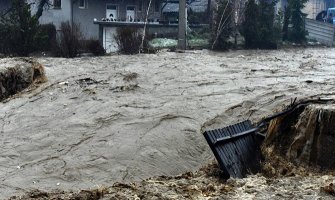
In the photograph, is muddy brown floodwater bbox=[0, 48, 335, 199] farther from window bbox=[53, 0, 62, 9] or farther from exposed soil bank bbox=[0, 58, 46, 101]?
window bbox=[53, 0, 62, 9]

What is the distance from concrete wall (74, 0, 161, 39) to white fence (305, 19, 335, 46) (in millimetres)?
11028

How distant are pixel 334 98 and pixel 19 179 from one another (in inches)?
197

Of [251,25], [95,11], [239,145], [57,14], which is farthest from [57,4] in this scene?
[239,145]

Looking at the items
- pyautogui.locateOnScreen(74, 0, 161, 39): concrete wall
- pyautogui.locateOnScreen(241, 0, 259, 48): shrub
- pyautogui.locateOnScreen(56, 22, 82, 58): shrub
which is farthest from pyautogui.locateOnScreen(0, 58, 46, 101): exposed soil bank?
pyautogui.locateOnScreen(74, 0, 161, 39): concrete wall

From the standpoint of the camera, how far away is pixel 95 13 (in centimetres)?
3591

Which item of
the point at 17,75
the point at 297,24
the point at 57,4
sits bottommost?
the point at 17,75

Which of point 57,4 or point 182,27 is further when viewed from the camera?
point 57,4

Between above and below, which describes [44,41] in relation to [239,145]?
above

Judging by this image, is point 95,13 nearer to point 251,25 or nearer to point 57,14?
point 57,14

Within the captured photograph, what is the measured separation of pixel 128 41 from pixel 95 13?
10.4 m

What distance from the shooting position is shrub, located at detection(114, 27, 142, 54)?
1029 inches

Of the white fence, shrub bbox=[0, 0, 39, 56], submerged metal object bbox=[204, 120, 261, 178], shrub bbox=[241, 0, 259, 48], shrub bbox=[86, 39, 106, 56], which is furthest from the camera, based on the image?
the white fence

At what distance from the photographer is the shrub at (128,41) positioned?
26.1m

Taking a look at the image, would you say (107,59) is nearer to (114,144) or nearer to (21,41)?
(21,41)
